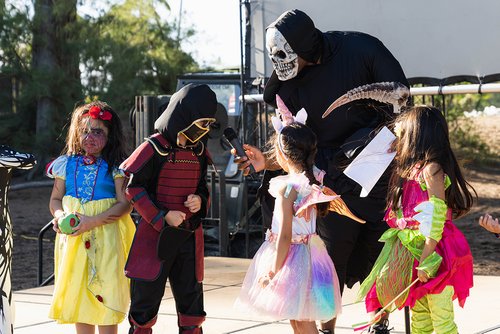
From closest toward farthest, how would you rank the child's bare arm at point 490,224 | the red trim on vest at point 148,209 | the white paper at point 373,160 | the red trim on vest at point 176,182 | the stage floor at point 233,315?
the child's bare arm at point 490,224 < the white paper at point 373,160 < the red trim on vest at point 148,209 < the red trim on vest at point 176,182 < the stage floor at point 233,315

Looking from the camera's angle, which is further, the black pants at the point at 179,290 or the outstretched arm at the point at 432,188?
the black pants at the point at 179,290

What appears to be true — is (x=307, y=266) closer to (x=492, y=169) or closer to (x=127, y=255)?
(x=127, y=255)

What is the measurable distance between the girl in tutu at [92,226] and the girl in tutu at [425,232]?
4.72 feet

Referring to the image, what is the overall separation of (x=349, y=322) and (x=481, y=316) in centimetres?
87

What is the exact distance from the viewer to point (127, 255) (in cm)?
534

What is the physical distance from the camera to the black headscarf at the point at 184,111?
4898 mm

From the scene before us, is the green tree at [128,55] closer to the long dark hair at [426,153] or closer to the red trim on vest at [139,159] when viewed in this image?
the red trim on vest at [139,159]

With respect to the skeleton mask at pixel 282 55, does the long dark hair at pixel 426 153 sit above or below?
below

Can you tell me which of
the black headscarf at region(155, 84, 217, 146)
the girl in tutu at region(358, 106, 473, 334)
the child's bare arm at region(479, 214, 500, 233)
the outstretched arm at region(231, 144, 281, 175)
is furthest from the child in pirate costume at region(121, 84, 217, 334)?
the child's bare arm at region(479, 214, 500, 233)

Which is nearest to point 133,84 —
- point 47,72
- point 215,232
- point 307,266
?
point 47,72

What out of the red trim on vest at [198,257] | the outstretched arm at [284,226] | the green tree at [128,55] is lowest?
the red trim on vest at [198,257]

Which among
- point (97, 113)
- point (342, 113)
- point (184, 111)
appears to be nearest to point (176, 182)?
point (184, 111)

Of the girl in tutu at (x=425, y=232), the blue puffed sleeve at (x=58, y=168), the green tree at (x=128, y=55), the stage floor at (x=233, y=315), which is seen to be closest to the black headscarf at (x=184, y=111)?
the blue puffed sleeve at (x=58, y=168)

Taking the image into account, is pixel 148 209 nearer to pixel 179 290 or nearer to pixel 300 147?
pixel 179 290
